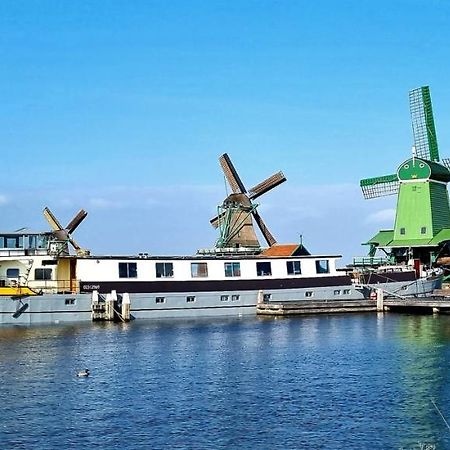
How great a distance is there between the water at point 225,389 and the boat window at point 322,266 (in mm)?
15442

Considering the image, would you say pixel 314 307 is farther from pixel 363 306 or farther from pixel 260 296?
pixel 363 306

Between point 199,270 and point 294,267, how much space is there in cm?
857

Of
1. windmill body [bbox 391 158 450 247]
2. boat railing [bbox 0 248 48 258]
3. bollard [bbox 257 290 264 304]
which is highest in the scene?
windmill body [bbox 391 158 450 247]

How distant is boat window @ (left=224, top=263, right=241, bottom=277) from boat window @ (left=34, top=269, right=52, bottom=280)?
14.7m

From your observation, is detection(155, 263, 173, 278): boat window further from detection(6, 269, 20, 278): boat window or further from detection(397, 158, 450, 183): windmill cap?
detection(397, 158, 450, 183): windmill cap

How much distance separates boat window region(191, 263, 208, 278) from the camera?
62.5 meters

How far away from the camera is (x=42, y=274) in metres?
58.8

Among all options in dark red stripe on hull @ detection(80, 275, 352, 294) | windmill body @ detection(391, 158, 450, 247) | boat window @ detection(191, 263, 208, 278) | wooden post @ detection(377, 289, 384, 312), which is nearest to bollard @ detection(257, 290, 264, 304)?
dark red stripe on hull @ detection(80, 275, 352, 294)

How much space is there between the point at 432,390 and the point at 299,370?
7.32 metres

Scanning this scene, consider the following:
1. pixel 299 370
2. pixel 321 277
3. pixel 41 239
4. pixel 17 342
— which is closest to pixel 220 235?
pixel 321 277

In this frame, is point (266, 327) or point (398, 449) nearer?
point (398, 449)

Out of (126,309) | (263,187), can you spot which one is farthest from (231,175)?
(126,309)

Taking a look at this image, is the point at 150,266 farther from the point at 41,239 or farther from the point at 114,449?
the point at 114,449

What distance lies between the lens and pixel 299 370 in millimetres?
35594
